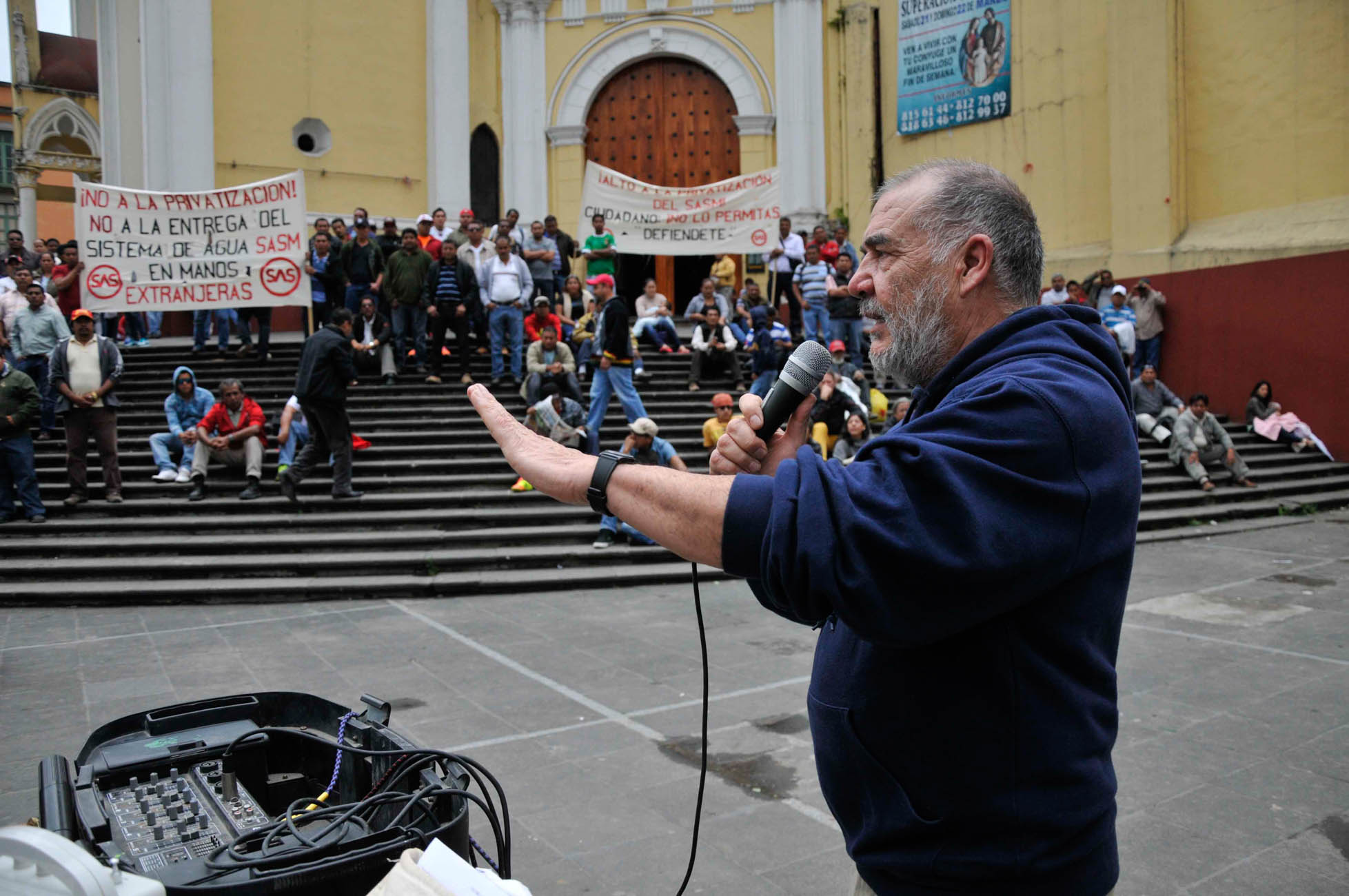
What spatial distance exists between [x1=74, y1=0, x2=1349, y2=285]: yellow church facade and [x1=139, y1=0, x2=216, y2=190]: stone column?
36 mm

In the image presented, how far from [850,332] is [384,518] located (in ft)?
23.1

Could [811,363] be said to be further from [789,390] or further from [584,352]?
[584,352]

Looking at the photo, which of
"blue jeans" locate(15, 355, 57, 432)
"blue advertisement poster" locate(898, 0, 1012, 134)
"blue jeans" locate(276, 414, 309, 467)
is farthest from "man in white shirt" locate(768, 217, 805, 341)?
"blue jeans" locate(15, 355, 57, 432)

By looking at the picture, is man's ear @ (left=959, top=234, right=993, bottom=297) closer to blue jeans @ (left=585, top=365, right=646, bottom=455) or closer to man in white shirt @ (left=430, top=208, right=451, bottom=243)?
blue jeans @ (left=585, top=365, right=646, bottom=455)

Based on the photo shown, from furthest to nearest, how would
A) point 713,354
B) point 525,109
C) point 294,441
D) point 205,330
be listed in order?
point 525,109
point 205,330
point 713,354
point 294,441

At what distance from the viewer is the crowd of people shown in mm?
10680

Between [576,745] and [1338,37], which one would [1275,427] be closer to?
[1338,37]

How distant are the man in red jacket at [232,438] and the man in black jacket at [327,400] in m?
0.45

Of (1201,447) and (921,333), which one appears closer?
(921,333)

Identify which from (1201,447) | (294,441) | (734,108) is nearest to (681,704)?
(294,441)

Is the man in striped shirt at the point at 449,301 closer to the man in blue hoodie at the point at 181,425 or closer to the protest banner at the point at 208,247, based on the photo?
the protest banner at the point at 208,247

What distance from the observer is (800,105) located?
19.6 metres

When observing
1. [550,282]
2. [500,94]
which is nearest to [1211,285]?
[550,282]

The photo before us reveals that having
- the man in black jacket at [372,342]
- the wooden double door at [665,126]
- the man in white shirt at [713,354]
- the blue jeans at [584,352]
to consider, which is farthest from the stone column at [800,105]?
the man in black jacket at [372,342]
